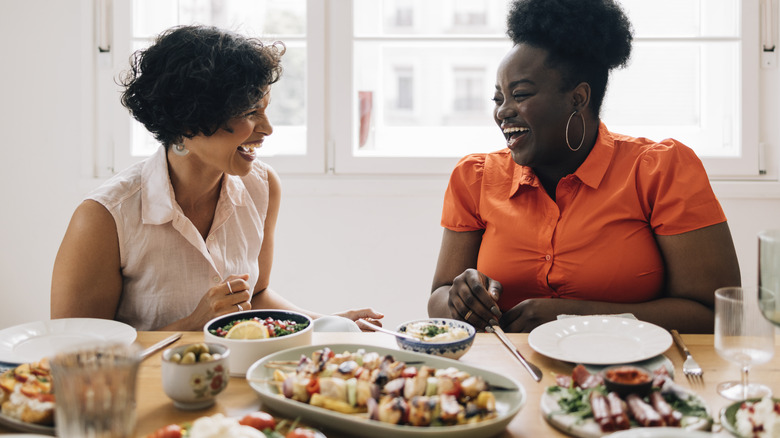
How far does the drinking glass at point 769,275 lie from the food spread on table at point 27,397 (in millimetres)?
1009

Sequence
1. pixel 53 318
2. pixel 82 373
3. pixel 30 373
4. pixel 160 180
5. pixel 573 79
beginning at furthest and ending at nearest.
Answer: pixel 573 79 < pixel 160 180 < pixel 53 318 < pixel 30 373 < pixel 82 373

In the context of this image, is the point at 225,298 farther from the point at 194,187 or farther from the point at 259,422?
the point at 259,422

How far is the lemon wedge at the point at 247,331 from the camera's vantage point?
1.14 metres

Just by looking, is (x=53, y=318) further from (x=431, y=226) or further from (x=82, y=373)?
(x=431, y=226)

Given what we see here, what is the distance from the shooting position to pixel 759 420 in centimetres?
82

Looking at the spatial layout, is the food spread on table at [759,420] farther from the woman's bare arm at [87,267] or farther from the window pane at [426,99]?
the window pane at [426,99]

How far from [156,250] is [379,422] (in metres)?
0.89

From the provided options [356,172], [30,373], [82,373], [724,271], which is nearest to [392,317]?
[356,172]

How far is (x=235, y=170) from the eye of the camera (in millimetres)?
1663

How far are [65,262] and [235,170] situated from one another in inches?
17.8

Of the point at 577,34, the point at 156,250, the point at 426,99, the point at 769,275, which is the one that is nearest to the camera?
the point at 769,275

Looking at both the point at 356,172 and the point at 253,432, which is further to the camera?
the point at 356,172

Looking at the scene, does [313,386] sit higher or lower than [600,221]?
lower

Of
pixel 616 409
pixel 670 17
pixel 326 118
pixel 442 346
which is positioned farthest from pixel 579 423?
pixel 670 17
